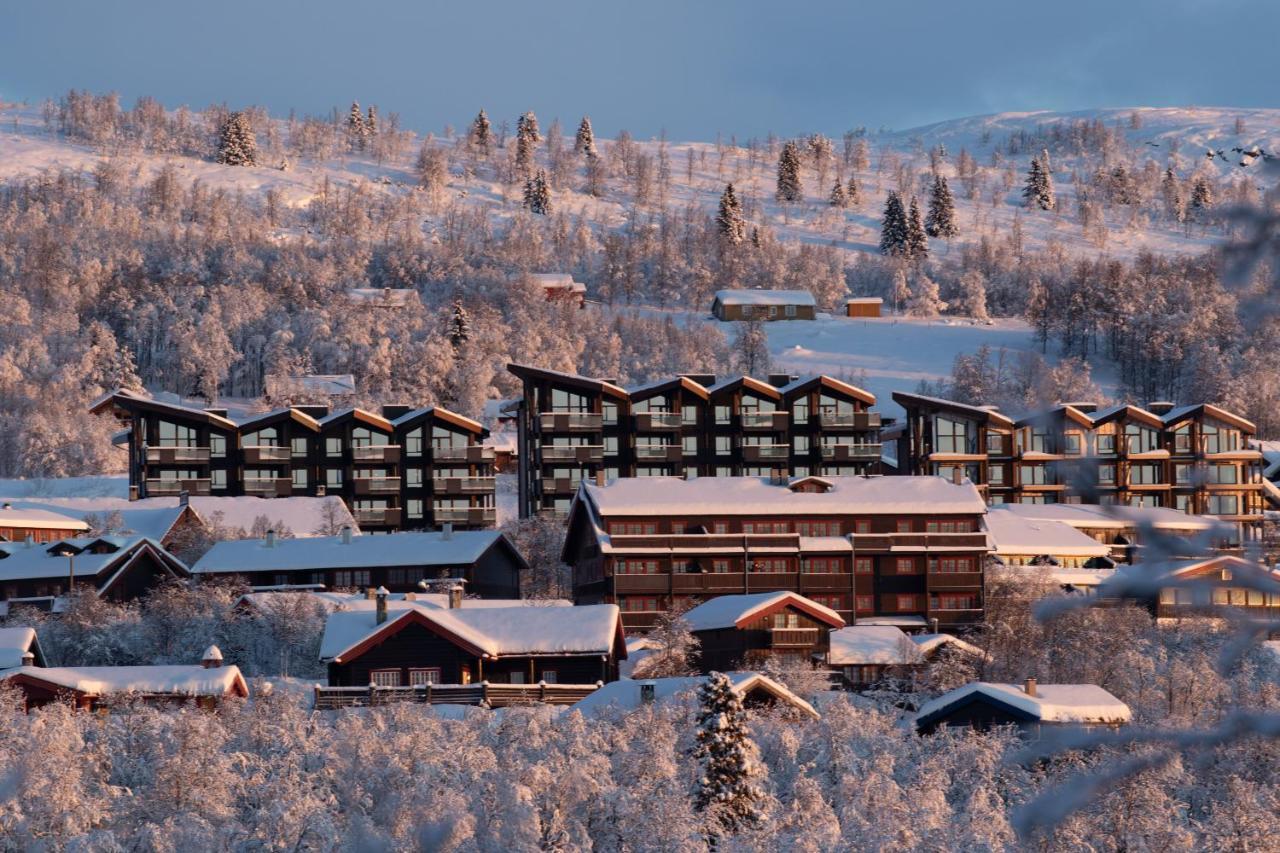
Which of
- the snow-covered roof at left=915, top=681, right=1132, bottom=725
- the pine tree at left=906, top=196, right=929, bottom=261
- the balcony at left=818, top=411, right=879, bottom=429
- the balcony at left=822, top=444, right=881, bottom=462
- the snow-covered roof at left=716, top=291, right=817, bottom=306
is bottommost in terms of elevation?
the snow-covered roof at left=915, top=681, right=1132, bottom=725

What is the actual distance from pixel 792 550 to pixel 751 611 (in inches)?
313

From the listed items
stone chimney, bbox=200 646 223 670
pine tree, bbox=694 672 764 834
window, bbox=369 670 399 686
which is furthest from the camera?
window, bbox=369 670 399 686

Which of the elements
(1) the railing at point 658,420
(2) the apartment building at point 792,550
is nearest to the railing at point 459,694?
(2) the apartment building at point 792,550

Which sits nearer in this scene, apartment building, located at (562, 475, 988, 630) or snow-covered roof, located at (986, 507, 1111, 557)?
apartment building, located at (562, 475, 988, 630)

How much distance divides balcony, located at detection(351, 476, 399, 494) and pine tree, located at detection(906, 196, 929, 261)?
111 m

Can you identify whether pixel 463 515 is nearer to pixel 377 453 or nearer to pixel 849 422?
pixel 377 453

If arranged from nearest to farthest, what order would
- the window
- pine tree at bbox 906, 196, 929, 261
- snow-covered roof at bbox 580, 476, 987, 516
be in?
the window
snow-covered roof at bbox 580, 476, 987, 516
pine tree at bbox 906, 196, 929, 261

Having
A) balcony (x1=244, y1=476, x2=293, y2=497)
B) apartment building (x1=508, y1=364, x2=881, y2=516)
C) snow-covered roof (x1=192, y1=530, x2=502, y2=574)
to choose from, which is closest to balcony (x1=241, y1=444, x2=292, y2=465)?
balcony (x1=244, y1=476, x2=293, y2=497)

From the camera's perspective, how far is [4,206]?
18425cm

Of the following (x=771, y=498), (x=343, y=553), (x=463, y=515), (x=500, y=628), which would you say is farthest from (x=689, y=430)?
(x=500, y=628)

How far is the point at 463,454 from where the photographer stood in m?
79.6

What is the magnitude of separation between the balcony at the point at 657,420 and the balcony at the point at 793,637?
91.7ft

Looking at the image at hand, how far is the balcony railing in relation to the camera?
79.8m

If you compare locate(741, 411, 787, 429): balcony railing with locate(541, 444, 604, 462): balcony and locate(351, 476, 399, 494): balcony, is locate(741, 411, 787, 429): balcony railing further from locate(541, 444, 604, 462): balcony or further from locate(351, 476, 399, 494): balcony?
locate(351, 476, 399, 494): balcony
